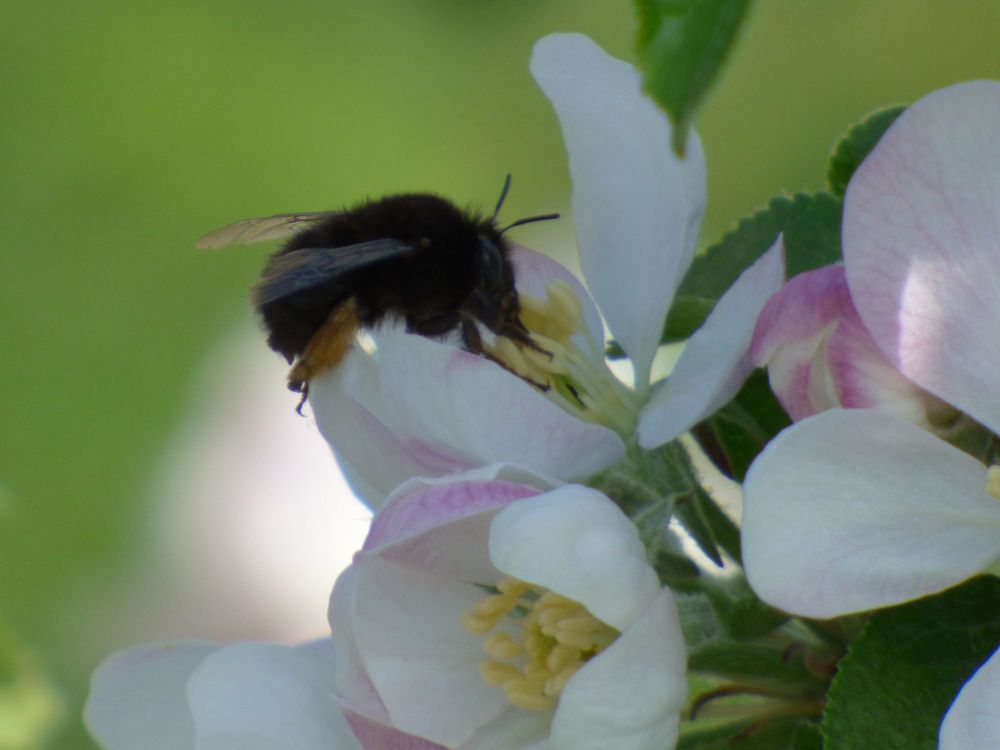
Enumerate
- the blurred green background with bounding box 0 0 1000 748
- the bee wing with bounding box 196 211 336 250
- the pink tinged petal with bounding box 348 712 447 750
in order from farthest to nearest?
the blurred green background with bounding box 0 0 1000 748, the bee wing with bounding box 196 211 336 250, the pink tinged petal with bounding box 348 712 447 750

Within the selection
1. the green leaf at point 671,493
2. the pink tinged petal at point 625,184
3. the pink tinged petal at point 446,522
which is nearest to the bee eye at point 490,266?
the pink tinged petal at point 625,184

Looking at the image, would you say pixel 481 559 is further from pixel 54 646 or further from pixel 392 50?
pixel 392 50

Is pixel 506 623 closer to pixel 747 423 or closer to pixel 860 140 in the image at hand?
pixel 747 423

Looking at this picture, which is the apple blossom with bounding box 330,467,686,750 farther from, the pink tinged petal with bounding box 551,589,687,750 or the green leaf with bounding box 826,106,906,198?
the green leaf with bounding box 826,106,906,198

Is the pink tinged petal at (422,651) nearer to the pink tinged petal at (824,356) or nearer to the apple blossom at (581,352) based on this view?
the apple blossom at (581,352)

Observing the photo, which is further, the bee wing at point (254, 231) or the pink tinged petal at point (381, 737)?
the bee wing at point (254, 231)

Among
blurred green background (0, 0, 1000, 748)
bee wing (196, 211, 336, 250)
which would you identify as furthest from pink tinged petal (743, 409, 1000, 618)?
blurred green background (0, 0, 1000, 748)

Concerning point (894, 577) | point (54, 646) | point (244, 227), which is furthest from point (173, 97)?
point (894, 577)
